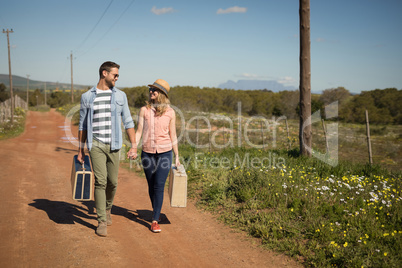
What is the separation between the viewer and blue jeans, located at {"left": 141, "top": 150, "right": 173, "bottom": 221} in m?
4.29

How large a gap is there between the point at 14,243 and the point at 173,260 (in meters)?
1.94

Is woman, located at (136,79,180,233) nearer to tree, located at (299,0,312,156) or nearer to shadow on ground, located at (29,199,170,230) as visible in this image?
shadow on ground, located at (29,199,170,230)

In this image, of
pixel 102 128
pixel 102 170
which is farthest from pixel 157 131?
pixel 102 170

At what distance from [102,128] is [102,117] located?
0.14m

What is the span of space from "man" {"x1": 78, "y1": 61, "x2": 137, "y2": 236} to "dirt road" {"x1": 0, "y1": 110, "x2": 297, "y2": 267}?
1.48 ft

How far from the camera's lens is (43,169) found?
8273 millimetres

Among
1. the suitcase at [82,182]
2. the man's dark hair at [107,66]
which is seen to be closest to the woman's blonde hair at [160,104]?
the man's dark hair at [107,66]

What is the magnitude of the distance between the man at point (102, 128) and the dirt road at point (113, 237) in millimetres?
452

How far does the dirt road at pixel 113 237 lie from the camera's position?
354 centimetres

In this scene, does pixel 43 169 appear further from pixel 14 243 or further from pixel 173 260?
pixel 173 260

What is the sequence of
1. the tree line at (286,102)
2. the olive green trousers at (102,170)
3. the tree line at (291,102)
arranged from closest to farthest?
the olive green trousers at (102,170) < the tree line at (291,102) < the tree line at (286,102)

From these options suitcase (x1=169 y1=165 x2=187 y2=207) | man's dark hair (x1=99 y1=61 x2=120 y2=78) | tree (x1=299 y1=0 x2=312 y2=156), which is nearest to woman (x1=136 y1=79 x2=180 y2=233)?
suitcase (x1=169 y1=165 x2=187 y2=207)

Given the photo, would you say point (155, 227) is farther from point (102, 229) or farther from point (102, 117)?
point (102, 117)

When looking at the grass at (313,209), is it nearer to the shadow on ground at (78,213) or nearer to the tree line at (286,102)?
the shadow on ground at (78,213)
